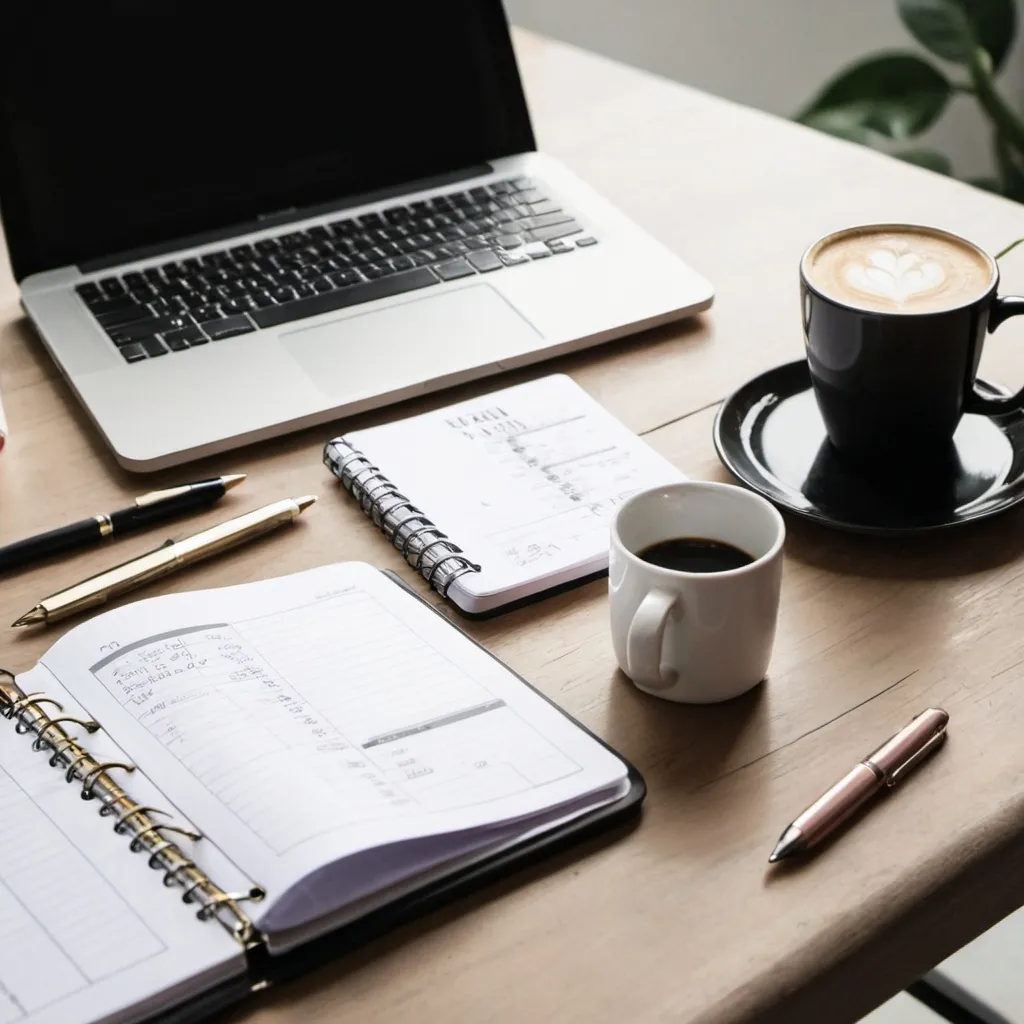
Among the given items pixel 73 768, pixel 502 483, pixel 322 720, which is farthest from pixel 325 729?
pixel 502 483

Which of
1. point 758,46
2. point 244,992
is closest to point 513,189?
point 244,992

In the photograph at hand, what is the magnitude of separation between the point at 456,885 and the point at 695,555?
21cm

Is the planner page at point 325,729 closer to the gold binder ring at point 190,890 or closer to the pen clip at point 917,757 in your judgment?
the gold binder ring at point 190,890

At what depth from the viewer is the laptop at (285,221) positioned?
0.91 metres

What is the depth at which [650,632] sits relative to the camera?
2.00 feet

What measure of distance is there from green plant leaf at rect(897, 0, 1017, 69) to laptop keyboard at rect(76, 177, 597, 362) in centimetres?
115

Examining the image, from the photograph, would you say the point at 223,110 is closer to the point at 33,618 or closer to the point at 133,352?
the point at 133,352

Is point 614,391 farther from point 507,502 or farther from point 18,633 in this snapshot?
point 18,633

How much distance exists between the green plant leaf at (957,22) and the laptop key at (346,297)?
1.31 meters

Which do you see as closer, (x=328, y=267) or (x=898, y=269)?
(x=898, y=269)

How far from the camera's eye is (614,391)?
2.99 ft

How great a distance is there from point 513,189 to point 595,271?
14cm

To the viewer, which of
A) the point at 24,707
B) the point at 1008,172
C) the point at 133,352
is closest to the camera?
the point at 24,707

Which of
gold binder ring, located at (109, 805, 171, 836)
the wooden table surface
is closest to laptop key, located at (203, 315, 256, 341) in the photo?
the wooden table surface
